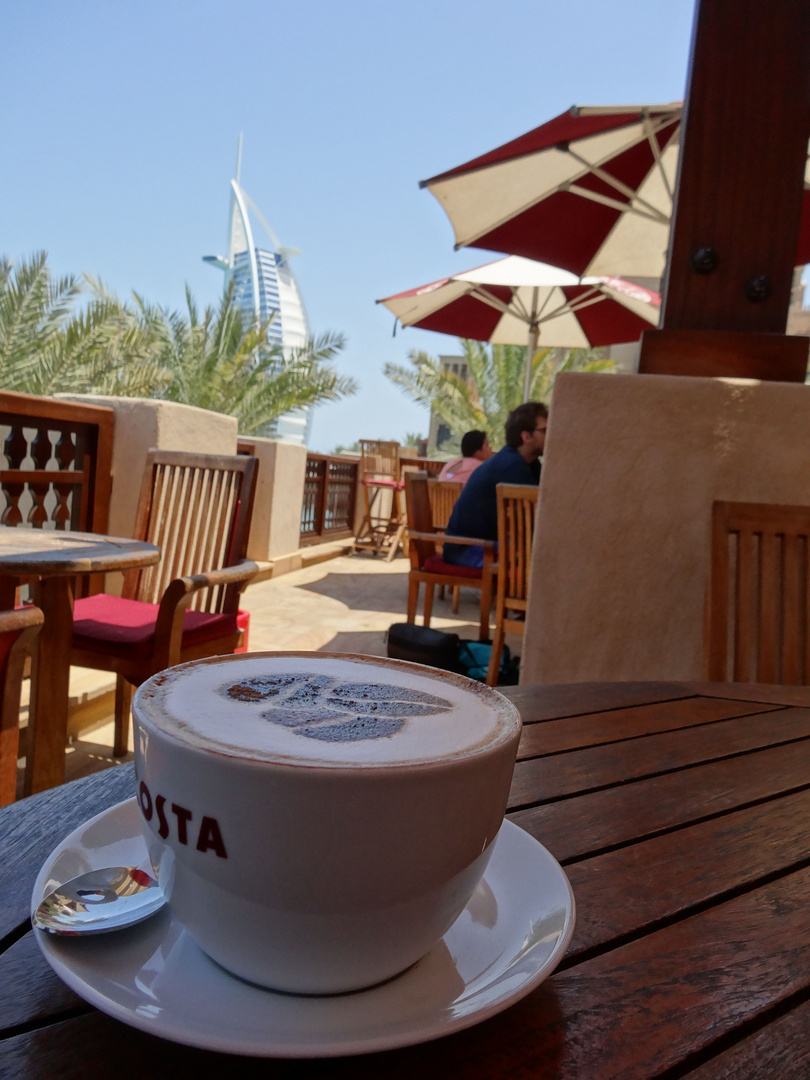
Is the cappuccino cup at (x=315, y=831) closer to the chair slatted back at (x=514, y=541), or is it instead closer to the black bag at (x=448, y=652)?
the chair slatted back at (x=514, y=541)

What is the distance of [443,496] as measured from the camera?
6.14 m

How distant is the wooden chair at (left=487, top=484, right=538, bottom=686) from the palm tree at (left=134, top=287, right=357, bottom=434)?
7.53 m

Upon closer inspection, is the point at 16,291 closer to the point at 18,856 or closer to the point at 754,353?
the point at 754,353

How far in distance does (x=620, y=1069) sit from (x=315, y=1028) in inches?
5.2

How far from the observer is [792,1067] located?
13.0 inches

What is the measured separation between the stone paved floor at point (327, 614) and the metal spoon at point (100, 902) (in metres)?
2.48

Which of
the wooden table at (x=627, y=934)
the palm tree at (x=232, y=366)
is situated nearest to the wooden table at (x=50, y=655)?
the wooden table at (x=627, y=934)

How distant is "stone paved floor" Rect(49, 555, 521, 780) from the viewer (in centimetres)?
302

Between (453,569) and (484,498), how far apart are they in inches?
18.9

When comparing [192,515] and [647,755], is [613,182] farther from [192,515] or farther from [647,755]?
[647,755]

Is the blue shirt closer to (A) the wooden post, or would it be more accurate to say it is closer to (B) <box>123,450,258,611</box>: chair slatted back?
(B) <box>123,450,258,611</box>: chair slatted back

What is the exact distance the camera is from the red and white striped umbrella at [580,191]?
401 centimetres

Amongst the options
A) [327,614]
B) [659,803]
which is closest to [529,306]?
[327,614]

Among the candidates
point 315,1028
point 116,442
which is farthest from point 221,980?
point 116,442
